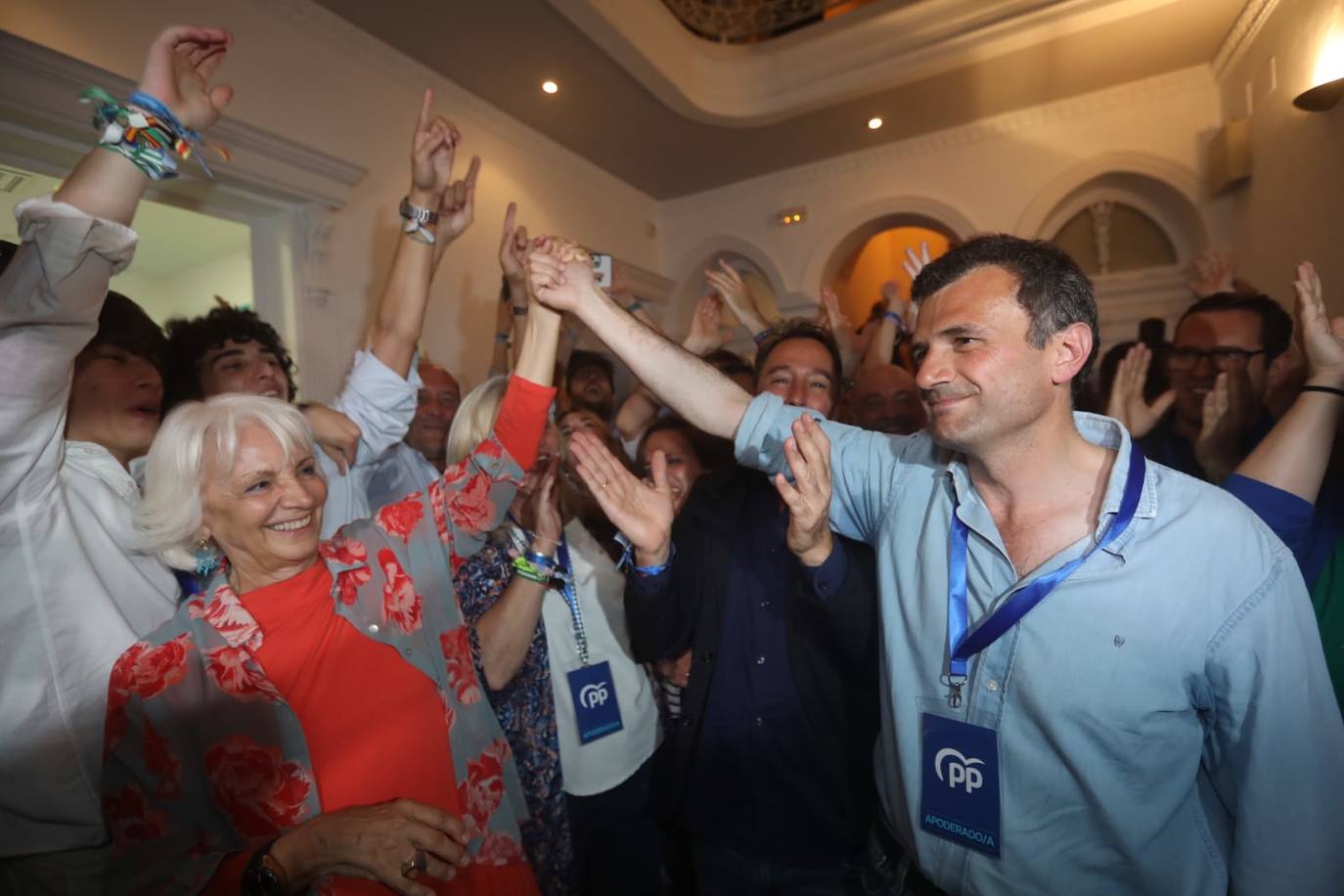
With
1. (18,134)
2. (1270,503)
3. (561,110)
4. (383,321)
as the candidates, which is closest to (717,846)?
(1270,503)

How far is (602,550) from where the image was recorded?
198cm

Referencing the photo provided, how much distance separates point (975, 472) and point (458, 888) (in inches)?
51.6

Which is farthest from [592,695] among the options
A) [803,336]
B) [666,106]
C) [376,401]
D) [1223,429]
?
[666,106]

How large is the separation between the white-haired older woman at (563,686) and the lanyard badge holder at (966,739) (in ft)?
2.93

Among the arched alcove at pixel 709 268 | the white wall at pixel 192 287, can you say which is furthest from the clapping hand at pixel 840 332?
the white wall at pixel 192 287

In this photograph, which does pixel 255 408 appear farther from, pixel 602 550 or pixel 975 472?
pixel 975 472

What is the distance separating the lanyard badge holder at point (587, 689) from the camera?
176cm

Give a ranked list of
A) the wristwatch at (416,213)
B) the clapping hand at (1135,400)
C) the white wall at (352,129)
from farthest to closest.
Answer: the white wall at (352,129) → the clapping hand at (1135,400) → the wristwatch at (416,213)

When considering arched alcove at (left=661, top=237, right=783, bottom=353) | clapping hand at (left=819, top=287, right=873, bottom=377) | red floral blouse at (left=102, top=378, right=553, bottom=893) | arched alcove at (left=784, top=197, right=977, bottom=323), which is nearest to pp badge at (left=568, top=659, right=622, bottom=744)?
red floral blouse at (left=102, top=378, right=553, bottom=893)

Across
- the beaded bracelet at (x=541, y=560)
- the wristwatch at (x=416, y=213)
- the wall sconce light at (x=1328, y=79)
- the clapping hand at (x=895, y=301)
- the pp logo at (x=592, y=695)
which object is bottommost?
the pp logo at (x=592, y=695)

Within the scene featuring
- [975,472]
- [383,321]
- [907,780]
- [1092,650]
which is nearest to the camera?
[1092,650]

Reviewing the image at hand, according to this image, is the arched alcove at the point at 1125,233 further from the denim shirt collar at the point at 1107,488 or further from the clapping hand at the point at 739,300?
the denim shirt collar at the point at 1107,488

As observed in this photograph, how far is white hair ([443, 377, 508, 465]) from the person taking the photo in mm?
1840

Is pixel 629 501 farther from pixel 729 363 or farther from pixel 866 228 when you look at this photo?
pixel 866 228
